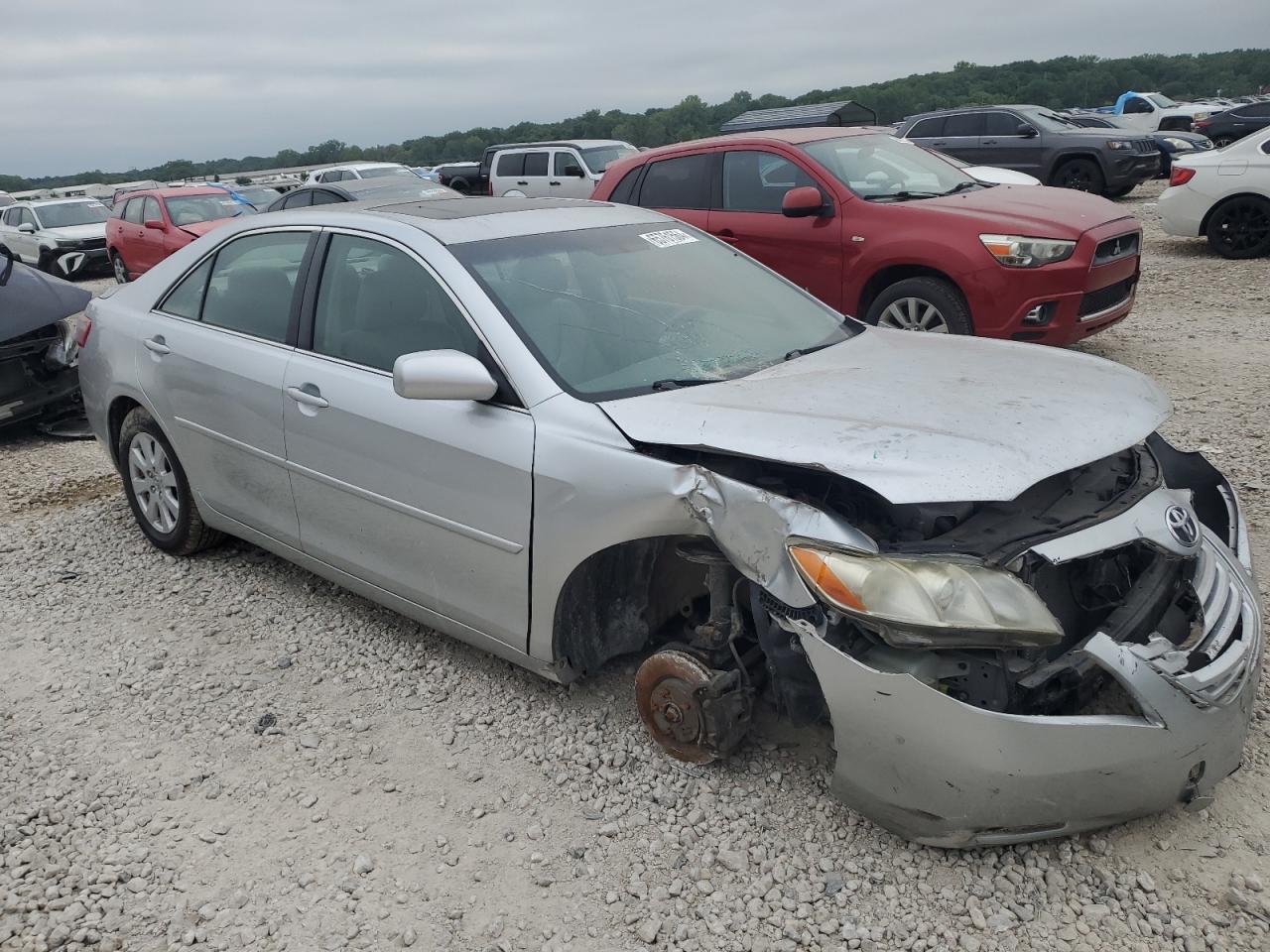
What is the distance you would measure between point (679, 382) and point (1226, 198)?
1016 centimetres

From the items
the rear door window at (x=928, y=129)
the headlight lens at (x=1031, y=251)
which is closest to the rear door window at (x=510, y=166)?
the rear door window at (x=928, y=129)

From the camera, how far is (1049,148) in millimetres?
15844

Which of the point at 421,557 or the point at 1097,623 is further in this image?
the point at 421,557

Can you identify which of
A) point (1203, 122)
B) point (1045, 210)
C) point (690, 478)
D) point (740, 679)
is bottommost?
point (740, 679)

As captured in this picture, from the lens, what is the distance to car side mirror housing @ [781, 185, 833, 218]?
22.9 ft

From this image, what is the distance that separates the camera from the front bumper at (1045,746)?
92.5 inches

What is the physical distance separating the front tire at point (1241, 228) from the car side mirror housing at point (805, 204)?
6.28 meters

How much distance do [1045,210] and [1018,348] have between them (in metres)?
3.71

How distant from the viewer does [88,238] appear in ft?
61.4

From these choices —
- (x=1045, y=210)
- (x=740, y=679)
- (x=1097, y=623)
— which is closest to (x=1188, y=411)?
(x=1045, y=210)

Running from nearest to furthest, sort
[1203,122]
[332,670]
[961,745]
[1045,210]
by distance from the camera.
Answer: [961,745]
[332,670]
[1045,210]
[1203,122]

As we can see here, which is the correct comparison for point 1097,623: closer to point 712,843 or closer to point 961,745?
point 961,745

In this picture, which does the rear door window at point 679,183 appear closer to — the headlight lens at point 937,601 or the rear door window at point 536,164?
the headlight lens at point 937,601

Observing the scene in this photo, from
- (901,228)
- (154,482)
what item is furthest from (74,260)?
(901,228)
